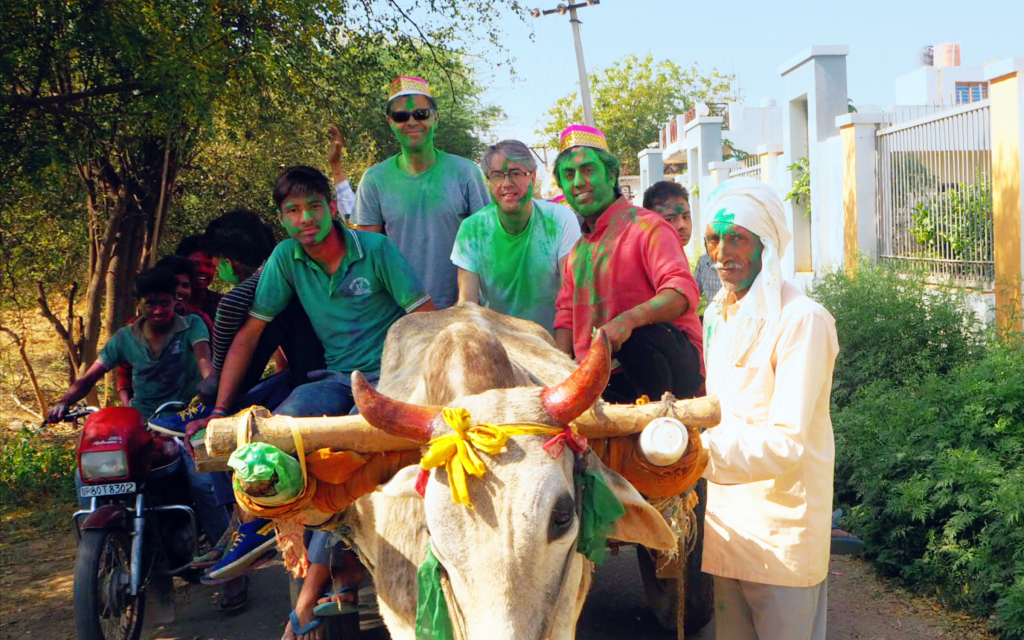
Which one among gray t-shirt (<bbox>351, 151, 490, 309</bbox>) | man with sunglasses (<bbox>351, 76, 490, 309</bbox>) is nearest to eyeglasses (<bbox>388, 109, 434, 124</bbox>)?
man with sunglasses (<bbox>351, 76, 490, 309</bbox>)

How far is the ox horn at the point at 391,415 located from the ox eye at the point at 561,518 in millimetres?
397

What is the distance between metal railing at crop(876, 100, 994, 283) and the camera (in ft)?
29.6

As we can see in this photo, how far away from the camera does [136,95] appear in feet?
22.7

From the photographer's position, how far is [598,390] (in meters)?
2.61

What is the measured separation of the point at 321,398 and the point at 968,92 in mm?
29658

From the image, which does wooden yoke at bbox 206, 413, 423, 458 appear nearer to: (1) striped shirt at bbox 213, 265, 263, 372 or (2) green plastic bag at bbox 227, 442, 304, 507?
(2) green plastic bag at bbox 227, 442, 304, 507

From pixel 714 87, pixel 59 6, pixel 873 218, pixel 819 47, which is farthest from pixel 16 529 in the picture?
pixel 714 87

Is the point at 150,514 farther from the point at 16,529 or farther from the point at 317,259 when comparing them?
the point at 16,529

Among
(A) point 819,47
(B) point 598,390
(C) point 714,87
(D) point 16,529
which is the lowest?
(D) point 16,529

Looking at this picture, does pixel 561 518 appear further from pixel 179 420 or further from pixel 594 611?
pixel 179 420

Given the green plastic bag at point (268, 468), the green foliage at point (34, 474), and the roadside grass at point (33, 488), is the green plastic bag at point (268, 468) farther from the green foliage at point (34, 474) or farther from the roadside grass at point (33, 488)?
the green foliage at point (34, 474)

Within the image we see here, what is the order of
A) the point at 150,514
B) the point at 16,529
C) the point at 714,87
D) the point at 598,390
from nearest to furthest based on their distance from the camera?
the point at 598,390 < the point at 150,514 < the point at 16,529 < the point at 714,87

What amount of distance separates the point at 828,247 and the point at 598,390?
11.0 meters

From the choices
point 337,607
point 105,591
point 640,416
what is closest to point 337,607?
point 337,607
